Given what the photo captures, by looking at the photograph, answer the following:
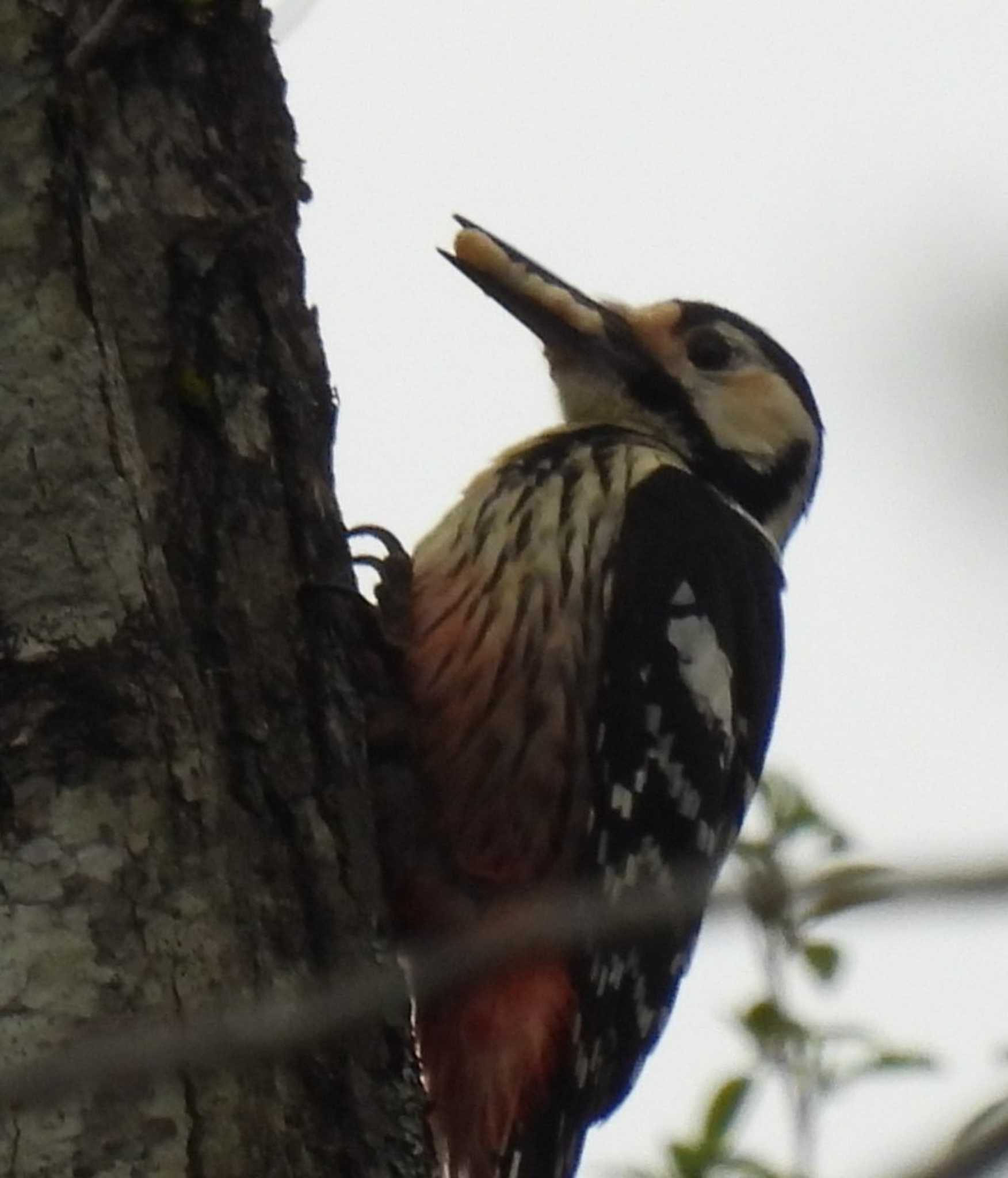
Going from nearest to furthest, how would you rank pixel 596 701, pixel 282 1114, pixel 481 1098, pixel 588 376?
pixel 282 1114 < pixel 481 1098 < pixel 596 701 < pixel 588 376

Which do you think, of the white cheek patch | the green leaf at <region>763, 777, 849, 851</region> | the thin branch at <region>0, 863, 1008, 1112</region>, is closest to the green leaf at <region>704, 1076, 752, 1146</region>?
the green leaf at <region>763, 777, 849, 851</region>

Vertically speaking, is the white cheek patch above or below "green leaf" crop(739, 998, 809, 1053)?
above

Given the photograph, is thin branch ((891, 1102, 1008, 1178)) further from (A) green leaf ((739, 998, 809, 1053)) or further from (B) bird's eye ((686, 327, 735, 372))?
(B) bird's eye ((686, 327, 735, 372))

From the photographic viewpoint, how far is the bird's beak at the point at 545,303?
3936mm

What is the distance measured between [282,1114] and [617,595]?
1.58 metres

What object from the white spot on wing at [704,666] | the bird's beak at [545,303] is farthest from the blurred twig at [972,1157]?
the bird's beak at [545,303]

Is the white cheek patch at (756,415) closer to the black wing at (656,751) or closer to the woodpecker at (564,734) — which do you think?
the woodpecker at (564,734)

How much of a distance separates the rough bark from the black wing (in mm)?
799

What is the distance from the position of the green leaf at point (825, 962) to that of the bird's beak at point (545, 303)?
1.58 meters

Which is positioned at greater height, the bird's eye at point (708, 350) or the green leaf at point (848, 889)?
the bird's eye at point (708, 350)

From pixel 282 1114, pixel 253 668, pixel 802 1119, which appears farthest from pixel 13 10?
pixel 802 1119

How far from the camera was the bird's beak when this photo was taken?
12.9 feet

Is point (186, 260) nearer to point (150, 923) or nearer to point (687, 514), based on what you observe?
point (150, 923)

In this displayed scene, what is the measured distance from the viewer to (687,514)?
368 cm
